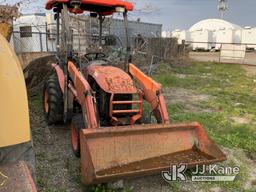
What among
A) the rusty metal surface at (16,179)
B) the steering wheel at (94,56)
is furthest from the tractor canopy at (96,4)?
the rusty metal surface at (16,179)

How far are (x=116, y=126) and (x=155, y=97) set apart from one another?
86cm

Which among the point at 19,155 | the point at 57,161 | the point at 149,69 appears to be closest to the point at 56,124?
the point at 57,161

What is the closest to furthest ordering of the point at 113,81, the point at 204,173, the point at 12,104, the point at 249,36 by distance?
the point at 12,104 → the point at 204,173 → the point at 113,81 → the point at 249,36

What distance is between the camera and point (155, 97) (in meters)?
4.66

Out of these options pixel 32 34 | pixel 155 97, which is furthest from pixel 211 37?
pixel 155 97

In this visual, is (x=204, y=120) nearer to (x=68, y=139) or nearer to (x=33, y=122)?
(x=68, y=139)

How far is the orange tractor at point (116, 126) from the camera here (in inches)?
143

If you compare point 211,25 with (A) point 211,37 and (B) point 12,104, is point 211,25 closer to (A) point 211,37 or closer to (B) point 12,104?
(A) point 211,37

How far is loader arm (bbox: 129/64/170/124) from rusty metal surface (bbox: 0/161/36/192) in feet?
8.64

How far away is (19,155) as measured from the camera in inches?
87.1

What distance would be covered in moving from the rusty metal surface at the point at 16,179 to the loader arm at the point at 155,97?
2632mm

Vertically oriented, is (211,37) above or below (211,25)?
below

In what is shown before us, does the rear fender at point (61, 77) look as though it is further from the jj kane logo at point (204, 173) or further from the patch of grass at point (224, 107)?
the patch of grass at point (224, 107)

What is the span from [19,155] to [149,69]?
37.3ft
